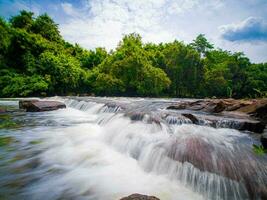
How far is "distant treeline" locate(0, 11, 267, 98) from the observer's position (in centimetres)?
2684

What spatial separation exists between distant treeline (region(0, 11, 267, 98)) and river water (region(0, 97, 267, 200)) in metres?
20.6

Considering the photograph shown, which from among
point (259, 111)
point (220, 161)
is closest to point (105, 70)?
point (259, 111)

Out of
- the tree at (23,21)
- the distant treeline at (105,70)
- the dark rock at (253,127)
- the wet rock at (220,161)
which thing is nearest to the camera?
the wet rock at (220,161)

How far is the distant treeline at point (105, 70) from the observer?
1057 inches

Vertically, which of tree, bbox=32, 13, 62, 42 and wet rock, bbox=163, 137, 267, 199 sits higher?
tree, bbox=32, 13, 62, 42

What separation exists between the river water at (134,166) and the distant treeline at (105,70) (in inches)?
812

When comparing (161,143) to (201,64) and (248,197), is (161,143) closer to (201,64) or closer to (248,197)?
(248,197)

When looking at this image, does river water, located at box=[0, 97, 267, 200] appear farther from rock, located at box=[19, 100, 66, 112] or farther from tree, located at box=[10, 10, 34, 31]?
tree, located at box=[10, 10, 34, 31]

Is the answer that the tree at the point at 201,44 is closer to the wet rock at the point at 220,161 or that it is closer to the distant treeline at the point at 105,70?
Answer: the distant treeline at the point at 105,70

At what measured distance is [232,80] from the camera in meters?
40.8

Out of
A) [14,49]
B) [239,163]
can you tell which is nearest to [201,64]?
[14,49]

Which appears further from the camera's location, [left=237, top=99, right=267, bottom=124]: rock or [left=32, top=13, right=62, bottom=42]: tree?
[left=32, top=13, right=62, bottom=42]: tree

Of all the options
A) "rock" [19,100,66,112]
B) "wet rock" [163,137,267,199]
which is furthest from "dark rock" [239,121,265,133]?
"rock" [19,100,66,112]

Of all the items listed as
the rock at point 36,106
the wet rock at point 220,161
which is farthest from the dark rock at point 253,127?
the rock at point 36,106
